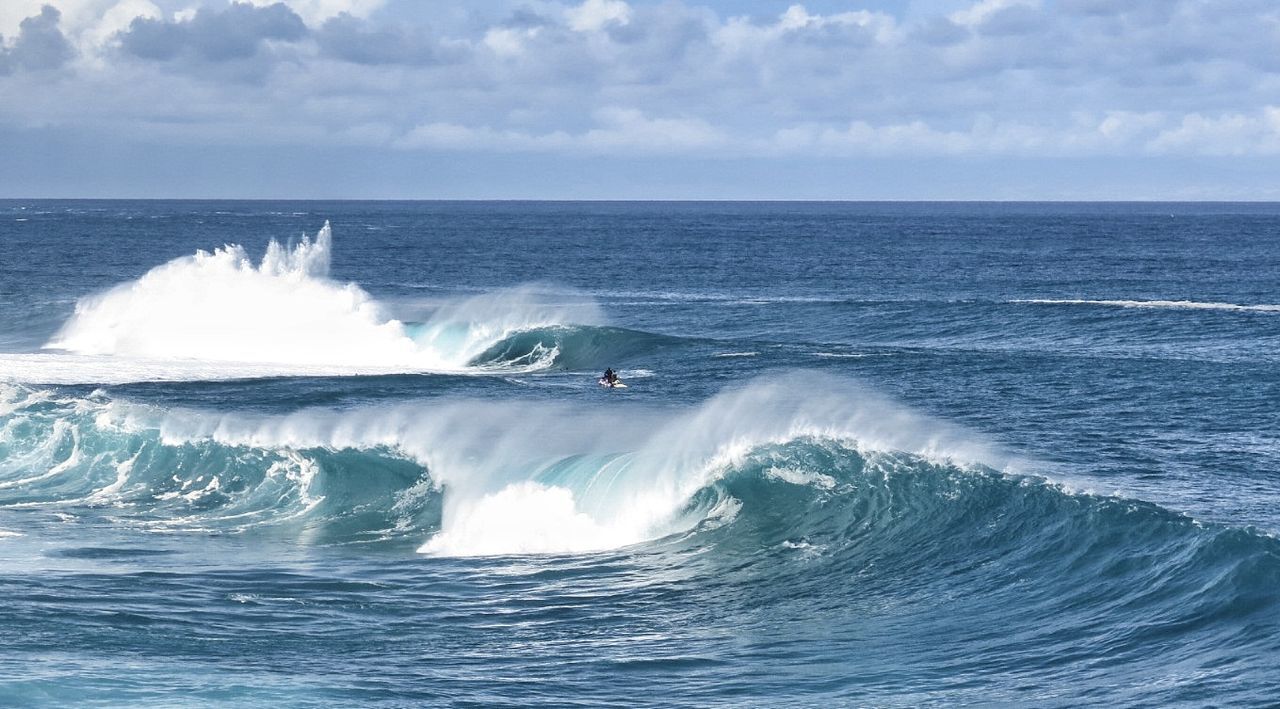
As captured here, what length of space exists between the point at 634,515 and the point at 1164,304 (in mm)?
51325

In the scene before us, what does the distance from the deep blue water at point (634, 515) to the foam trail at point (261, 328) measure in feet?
1.08

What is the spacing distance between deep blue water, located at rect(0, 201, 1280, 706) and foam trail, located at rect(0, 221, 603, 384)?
33cm

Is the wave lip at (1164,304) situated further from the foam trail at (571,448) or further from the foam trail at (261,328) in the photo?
the foam trail at (571,448)

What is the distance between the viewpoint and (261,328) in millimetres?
60750

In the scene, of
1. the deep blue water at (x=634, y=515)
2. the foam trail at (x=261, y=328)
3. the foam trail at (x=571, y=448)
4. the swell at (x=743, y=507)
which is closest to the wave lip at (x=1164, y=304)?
the deep blue water at (x=634, y=515)

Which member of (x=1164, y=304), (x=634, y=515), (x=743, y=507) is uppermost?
(x=1164, y=304)

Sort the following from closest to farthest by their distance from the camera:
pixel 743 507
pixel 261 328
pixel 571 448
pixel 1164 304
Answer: pixel 743 507 < pixel 571 448 < pixel 261 328 < pixel 1164 304

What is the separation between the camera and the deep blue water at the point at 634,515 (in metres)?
17.1

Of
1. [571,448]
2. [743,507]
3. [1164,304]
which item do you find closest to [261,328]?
[571,448]

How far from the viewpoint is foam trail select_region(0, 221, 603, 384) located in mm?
53719

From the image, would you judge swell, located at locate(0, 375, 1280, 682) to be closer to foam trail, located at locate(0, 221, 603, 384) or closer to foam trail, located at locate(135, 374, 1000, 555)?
foam trail, located at locate(135, 374, 1000, 555)

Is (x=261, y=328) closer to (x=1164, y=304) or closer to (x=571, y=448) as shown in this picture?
(x=571, y=448)

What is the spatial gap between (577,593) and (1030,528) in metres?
7.23

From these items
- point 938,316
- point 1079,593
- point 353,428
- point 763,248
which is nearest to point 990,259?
point 763,248
